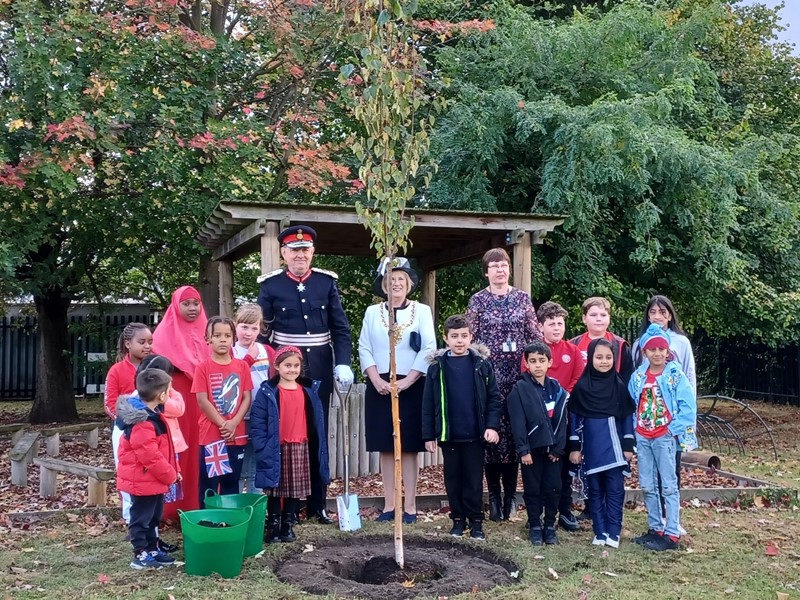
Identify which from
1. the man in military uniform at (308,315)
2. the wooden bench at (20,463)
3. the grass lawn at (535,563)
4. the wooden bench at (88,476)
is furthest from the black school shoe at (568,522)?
the wooden bench at (20,463)

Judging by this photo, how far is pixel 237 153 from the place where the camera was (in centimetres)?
1006

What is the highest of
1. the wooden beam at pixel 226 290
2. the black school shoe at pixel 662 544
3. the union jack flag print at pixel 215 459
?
the wooden beam at pixel 226 290

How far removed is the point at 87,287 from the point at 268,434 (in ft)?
33.2

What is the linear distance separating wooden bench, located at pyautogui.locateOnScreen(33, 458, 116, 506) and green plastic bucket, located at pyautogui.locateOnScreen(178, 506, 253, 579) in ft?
6.12

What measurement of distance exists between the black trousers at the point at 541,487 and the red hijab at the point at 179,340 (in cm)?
245

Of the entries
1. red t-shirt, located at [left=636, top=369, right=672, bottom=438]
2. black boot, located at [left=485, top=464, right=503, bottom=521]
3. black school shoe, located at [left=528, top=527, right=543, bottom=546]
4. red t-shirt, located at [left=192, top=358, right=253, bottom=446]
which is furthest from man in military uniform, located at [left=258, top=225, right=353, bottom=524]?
red t-shirt, located at [left=636, top=369, right=672, bottom=438]

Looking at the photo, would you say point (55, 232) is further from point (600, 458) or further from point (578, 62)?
point (600, 458)

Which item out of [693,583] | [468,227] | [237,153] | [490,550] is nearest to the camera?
[693,583]

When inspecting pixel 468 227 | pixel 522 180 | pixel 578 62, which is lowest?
pixel 468 227

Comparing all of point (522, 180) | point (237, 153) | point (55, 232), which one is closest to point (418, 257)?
point (522, 180)

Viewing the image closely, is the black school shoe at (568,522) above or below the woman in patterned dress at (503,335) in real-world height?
below

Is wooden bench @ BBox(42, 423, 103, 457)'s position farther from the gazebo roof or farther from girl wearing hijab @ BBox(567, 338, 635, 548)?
girl wearing hijab @ BBox(567, 338, 635, 548)

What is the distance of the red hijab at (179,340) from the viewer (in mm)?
5758

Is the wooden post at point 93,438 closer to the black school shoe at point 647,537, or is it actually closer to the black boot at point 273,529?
A: the black boot at point 273,529
